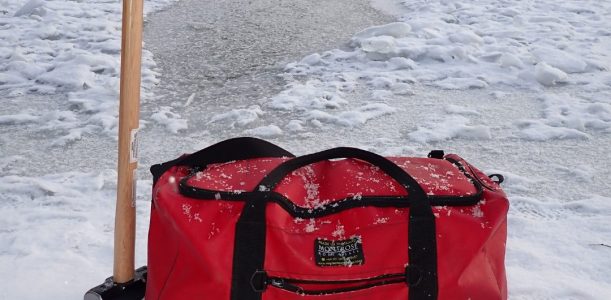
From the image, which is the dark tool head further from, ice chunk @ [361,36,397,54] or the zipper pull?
ice chunk @ [361,36,397,54]

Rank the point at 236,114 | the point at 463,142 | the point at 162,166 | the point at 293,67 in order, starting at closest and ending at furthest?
the point at 162,166, the point at 463,142, the point at 236,114, the point at 293,67

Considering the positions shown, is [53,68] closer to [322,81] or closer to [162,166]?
[322,81]

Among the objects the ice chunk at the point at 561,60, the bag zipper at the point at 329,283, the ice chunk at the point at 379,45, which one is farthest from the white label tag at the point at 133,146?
the ice chunk at the point at 561,60

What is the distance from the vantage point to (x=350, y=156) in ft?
5.24

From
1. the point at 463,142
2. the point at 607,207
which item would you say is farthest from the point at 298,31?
the point at 607,207

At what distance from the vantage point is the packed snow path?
2234 mm

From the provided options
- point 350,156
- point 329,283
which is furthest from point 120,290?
point 350,156

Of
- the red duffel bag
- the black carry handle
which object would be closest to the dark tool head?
the red duffel bag

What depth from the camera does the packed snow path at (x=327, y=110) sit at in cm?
223

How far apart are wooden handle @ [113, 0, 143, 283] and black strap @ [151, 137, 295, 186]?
0.09 m

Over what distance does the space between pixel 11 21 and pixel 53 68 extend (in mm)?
1878

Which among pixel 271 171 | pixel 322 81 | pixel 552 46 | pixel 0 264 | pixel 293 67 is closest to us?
pixel 271 171

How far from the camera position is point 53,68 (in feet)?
14.3

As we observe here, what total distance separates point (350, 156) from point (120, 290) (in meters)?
0.77
